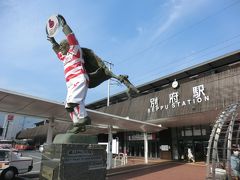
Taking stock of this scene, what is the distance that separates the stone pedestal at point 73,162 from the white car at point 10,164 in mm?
7975

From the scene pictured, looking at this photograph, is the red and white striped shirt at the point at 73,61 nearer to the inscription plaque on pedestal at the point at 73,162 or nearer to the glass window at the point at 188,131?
the inscription plaque on pedestal at the point at 73,162

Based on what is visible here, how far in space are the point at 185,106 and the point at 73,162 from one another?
1480 centimetres

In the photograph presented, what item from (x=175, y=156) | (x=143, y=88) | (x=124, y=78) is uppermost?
(x=143, y=88)

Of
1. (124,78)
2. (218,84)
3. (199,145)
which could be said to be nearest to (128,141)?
(199,145)

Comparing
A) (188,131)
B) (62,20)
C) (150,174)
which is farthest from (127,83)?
(188,131)

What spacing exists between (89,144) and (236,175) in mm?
6715

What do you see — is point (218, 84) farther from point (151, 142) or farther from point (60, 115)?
point (151, 142)

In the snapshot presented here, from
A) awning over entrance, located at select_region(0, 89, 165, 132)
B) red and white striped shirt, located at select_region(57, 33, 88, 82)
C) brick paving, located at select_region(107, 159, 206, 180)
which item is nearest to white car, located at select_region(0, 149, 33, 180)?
awning over entrance, located at select_region(0, 89, 165, 132)

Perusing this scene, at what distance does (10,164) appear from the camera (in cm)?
1196

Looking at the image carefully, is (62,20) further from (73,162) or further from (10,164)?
A: (10,164)

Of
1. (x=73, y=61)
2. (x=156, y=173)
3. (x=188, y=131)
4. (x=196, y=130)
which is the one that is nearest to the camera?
(x=73, y=61)

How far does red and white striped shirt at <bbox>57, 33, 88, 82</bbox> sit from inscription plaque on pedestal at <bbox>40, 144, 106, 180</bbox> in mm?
1848

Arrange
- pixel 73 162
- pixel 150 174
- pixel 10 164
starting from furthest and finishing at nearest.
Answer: pixel 150 174, pixel 10 164, pixel 73 162

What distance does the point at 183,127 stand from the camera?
24.3 m
